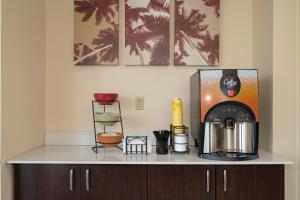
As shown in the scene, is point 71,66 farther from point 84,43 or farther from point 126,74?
point 126,74

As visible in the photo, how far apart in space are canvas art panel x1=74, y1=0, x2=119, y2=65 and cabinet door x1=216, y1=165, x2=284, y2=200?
1168 millimetres

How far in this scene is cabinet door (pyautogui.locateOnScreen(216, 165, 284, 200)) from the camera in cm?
158

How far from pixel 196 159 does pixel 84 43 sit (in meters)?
1.21

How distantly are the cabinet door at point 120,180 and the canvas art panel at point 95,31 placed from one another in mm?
892

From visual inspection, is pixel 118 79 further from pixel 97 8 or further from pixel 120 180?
pixel 120 180

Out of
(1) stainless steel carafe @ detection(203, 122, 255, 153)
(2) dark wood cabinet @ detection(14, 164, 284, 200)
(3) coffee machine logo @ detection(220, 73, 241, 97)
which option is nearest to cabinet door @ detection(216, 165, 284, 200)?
(2) dark wood cabinet @ detection(14, 164, 284, 200)

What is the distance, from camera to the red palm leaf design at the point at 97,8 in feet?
7.04

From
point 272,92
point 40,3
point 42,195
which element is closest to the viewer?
point 42,195

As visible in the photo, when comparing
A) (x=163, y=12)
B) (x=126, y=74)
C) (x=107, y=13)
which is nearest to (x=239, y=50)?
(x=163, y=12)

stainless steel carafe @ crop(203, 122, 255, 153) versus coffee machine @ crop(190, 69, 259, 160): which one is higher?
coffee machine @ crop(190, 69, 259, 160)

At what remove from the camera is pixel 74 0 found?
2.16m

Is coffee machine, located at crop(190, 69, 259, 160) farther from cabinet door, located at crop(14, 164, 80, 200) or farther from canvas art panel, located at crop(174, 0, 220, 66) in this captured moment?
cabinet door, located at crop(14, 164, 80, 200)

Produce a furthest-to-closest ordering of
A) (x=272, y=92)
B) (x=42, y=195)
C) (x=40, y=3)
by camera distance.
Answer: (x=40, y=3), (x=272, y=92), (x=42, y=195)

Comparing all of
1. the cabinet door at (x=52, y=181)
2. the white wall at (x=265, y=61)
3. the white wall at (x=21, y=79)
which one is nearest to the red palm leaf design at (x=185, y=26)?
the white wall at (x=265, y=61)
